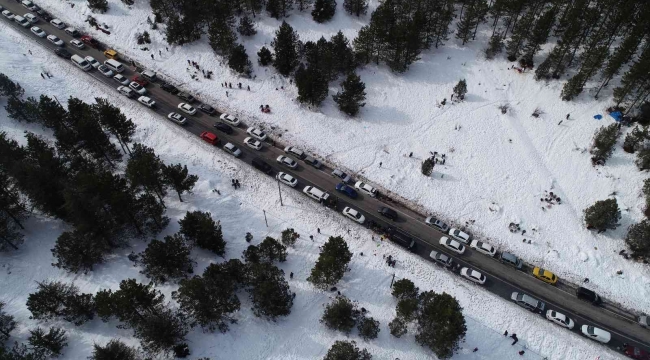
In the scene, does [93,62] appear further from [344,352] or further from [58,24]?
[344,352]

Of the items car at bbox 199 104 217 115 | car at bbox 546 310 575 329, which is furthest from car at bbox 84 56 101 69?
car at bbox 546 310 575 329

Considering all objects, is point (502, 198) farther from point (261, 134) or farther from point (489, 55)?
point (261, 134)

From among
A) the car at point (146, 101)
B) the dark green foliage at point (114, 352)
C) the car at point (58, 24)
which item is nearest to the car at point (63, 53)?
the car at point (58, 24)

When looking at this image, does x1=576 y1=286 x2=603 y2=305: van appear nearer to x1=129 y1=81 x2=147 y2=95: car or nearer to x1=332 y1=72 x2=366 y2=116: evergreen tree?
x1=332 y1=72 x2=366 y2=116: evergreen tree

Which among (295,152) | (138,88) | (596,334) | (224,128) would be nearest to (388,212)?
(295,152)

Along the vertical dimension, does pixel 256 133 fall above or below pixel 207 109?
below

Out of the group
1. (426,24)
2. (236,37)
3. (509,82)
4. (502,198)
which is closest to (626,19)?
(509,82)
